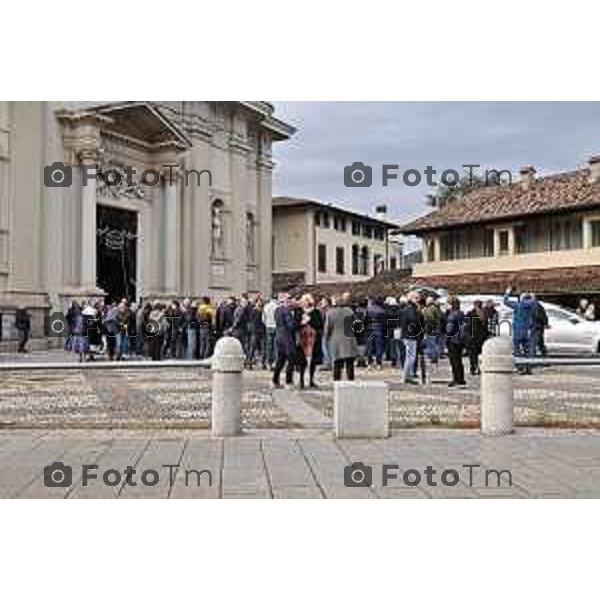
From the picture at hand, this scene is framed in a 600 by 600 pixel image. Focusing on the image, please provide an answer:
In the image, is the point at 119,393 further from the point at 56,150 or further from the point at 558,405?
the point at 56,150

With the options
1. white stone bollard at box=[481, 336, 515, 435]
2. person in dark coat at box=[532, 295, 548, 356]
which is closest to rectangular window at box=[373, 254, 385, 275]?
person in dark coat at box=[532, 295, 548, 356]

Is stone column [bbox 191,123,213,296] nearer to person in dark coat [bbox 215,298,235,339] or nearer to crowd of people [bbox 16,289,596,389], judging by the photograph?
crowd of people [bbox 16,289,596,389]

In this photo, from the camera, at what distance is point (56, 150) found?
81.6ft

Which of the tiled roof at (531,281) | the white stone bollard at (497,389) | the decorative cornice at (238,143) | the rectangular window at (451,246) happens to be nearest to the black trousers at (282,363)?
the white stone bollard at (497,389)

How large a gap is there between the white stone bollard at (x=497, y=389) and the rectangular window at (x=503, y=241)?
28.9 m

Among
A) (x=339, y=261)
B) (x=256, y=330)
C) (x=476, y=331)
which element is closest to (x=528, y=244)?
(x=339, y=261)

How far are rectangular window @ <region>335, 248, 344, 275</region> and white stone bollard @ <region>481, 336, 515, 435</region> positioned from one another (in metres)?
8.12

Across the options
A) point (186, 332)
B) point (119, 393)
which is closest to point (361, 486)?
point (119, 393)

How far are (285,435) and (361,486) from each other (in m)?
2.99

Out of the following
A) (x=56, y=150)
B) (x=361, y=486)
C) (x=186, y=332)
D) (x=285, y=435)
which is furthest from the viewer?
(x=56, y=150)

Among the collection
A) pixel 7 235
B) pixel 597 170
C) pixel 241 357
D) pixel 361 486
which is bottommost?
pixel 361 486

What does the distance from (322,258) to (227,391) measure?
915cm

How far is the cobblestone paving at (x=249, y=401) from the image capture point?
1208 cm

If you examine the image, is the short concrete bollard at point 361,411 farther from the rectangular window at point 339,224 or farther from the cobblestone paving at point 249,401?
the rectangular window at point 339,224
